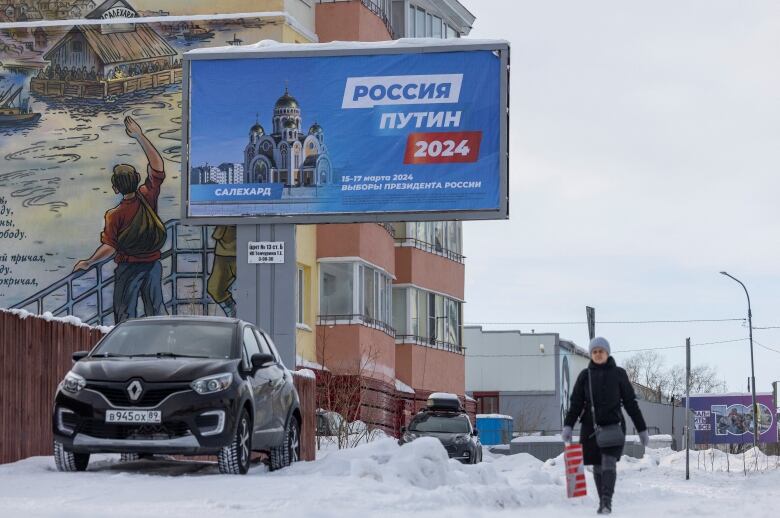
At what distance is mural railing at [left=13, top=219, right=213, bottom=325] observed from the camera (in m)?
38.8

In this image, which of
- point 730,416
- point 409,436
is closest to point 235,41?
point 409,436

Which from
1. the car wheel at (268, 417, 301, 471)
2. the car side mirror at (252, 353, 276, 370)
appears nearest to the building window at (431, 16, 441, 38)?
the car wheel at (268, 417, 301, 471)

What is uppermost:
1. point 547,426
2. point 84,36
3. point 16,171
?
point 84,36

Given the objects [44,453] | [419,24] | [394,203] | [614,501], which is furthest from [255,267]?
[419,24]

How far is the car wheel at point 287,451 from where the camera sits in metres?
18.5

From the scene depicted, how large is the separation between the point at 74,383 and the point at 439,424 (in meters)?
20.6

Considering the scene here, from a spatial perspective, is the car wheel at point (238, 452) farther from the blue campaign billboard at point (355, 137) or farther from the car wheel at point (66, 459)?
the blue campaign billboard at point (355, 137)

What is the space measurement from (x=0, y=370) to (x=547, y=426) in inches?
2728

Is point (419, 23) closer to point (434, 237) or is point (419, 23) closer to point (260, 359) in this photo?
point (434, 237)

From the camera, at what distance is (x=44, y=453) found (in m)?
18.3

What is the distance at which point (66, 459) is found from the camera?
16.0m

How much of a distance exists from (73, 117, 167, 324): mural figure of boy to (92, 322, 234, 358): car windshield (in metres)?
21.5

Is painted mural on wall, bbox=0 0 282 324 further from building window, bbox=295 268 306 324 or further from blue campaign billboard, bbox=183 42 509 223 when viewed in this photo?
blue campaign billboard, bbox=183 42 509 223

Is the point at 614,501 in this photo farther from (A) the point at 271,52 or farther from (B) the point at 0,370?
(A) the point at 271,52
